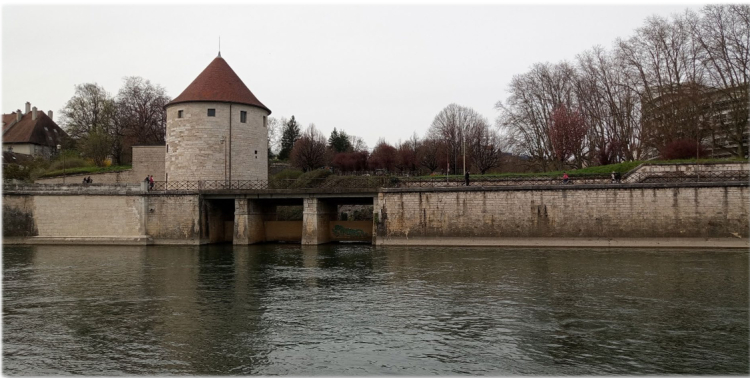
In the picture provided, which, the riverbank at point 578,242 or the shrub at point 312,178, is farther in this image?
the shrub at point 312,178

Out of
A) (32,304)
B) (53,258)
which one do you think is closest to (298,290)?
(32,304)

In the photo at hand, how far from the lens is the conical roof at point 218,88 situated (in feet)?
116

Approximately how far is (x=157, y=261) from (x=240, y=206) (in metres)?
8.72

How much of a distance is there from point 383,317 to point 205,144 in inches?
997

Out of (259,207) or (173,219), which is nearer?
(173,219)

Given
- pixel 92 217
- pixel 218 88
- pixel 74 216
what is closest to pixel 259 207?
pixel 218 88

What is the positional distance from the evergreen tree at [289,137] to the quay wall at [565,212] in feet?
157

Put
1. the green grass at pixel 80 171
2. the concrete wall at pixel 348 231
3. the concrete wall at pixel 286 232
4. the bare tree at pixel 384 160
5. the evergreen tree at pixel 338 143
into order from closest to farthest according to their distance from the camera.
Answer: the concrete wall at pixel 348 231
the concrete wall at pixel 286 232
the green grass at pixel 80 171
the bare tree at pixel 384 160
the evergreen tree at pixel 338 143

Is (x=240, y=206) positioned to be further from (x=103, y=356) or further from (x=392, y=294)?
(x=103, y=356)

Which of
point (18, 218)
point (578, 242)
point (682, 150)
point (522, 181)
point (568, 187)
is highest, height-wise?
point (682, 150)

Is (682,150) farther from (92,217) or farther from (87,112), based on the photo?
(87,112)

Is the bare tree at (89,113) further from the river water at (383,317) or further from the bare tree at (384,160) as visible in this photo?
the river water at (383,317)

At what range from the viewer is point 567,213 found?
1119 inches

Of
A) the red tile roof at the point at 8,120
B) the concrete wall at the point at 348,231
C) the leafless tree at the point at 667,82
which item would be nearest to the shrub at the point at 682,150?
the leafless tree at the point at 667,82
